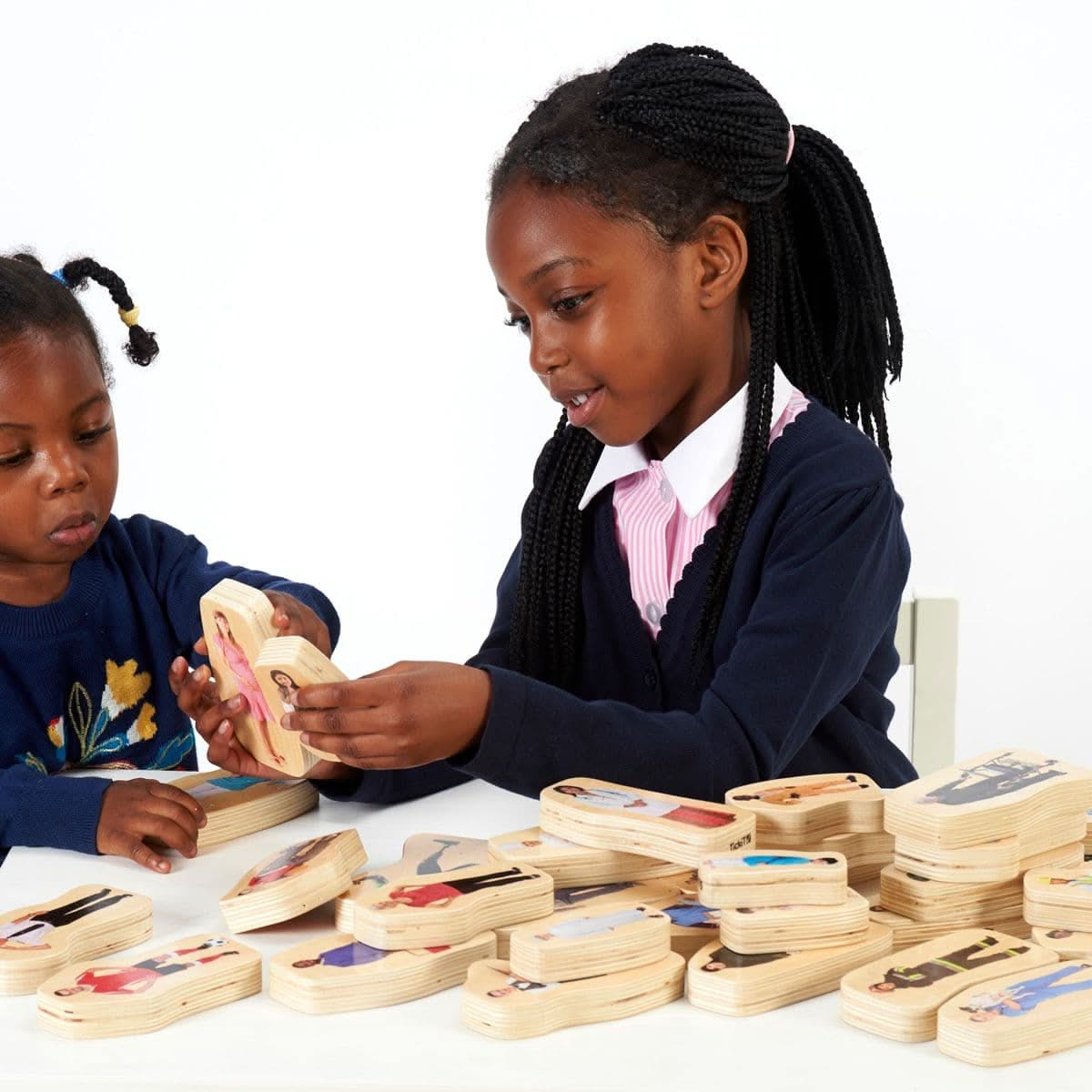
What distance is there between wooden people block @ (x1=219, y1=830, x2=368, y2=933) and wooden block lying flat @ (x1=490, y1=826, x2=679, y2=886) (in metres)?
0.10

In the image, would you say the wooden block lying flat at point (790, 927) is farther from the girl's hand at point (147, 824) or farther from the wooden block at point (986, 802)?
the girl's hand at point (147, 824)

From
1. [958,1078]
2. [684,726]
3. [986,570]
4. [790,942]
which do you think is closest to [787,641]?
[684,726]

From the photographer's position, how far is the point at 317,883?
89 cm

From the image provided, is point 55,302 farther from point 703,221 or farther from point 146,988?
point 146,988

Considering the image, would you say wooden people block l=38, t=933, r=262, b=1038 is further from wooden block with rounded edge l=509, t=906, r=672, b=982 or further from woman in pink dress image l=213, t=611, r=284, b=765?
woman in pink dress image l=213, t=611, r=284, b=765

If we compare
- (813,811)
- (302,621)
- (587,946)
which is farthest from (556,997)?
(302,621)

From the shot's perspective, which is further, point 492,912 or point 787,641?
point 787,641

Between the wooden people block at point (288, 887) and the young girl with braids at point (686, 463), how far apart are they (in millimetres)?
144

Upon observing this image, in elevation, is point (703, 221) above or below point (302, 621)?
above

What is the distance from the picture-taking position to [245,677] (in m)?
1.11

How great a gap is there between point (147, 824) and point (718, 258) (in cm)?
66

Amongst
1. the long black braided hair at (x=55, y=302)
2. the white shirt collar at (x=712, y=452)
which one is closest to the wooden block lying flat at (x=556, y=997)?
the white shirt collar at (x=712, y=452)

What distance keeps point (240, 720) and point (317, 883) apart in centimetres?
28

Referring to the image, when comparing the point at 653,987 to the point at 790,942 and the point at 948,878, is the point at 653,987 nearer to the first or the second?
the point at 790,942
